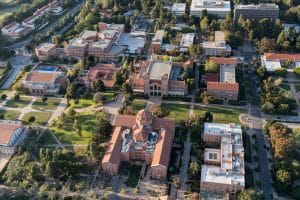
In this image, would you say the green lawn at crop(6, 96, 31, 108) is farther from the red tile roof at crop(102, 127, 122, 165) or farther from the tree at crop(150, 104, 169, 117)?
the tree at crop(150, 104, 169, 117)

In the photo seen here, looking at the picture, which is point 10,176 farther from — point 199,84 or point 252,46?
point 252,46

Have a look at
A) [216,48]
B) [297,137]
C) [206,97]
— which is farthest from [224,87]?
[216,48]

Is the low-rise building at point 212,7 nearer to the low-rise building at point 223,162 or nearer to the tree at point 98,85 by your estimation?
the tree at point 98,85

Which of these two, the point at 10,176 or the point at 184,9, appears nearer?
the point at 10,176

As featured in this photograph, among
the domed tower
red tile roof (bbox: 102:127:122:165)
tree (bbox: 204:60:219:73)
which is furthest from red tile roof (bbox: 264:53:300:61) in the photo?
red tile roof (bbox: 102:127:122:165)

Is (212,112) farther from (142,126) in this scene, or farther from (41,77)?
(41,77)

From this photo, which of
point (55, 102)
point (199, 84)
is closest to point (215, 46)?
point (199, 84)

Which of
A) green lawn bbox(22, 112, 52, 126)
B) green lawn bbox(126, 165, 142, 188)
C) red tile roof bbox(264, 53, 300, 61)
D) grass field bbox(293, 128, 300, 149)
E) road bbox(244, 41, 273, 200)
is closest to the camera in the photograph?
road bbox(244, 41, 273, 200)
